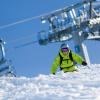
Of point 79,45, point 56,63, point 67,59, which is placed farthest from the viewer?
point 79,45

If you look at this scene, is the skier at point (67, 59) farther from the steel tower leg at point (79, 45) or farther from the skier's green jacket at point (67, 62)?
the steel tower leg at point (79, 45)

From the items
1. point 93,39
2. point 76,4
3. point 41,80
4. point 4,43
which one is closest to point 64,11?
point 76,4

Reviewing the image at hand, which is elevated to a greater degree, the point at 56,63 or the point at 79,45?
the point at 79,45

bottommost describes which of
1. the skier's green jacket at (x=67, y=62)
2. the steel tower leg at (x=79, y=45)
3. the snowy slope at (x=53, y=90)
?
the snowy slope at (x=53, y=90)

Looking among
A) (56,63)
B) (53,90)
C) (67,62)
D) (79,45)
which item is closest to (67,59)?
(67,62)

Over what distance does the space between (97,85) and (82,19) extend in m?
31.8

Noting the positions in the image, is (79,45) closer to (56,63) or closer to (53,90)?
(56,63)

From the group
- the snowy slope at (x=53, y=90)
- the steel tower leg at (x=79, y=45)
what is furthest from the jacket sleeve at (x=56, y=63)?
the steel tower leg at (x=79, y=45)

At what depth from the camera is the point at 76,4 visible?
135 ft

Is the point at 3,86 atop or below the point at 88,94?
atop

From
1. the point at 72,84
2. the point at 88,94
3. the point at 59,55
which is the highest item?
the point at 59,55

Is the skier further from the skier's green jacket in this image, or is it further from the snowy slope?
the snowy slope

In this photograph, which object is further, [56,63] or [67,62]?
[56,63]

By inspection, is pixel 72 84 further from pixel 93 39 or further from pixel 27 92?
pixel 93 39
